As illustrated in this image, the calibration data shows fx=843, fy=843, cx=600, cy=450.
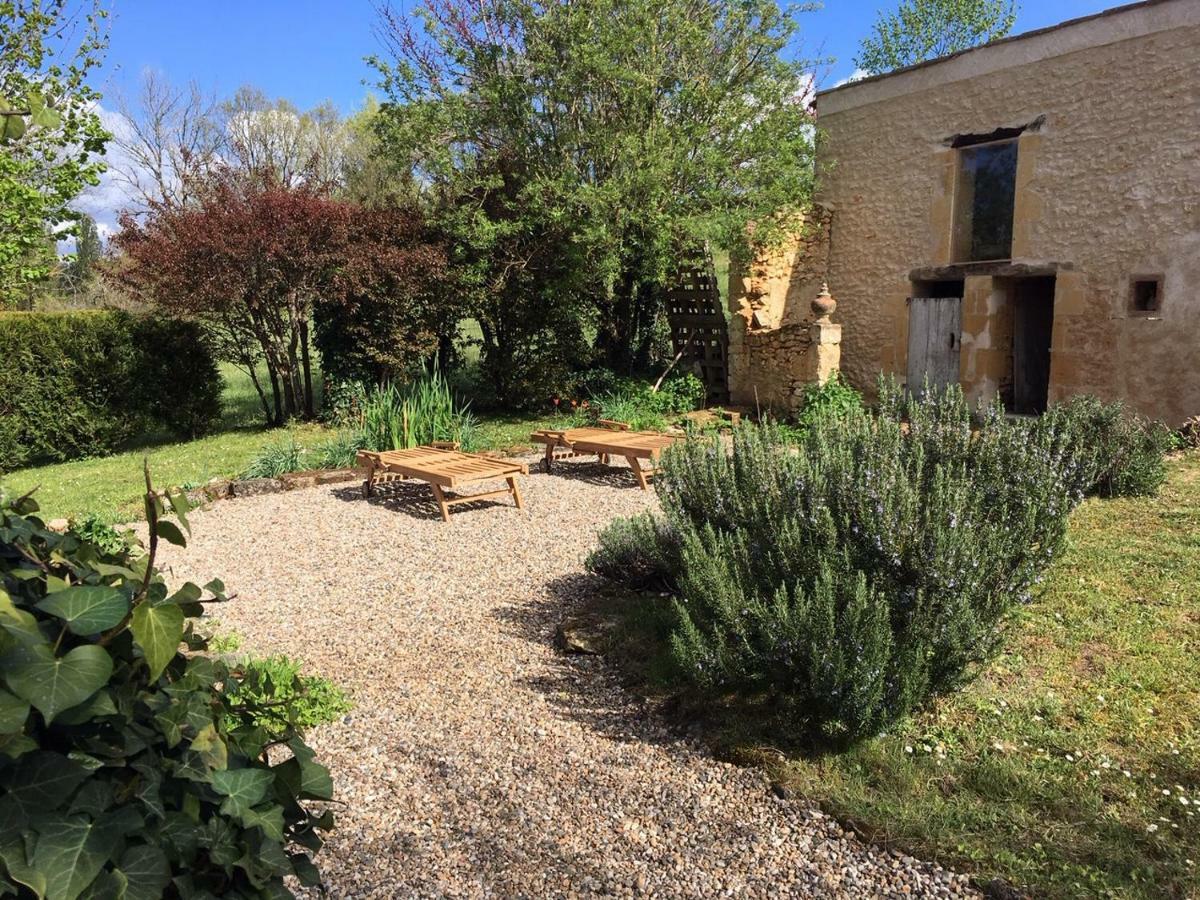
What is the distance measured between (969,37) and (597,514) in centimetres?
2170

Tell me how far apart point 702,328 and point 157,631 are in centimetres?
1150

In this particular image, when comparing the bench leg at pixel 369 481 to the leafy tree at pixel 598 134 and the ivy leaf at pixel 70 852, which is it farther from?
the ivy leaf at pixel 70 852

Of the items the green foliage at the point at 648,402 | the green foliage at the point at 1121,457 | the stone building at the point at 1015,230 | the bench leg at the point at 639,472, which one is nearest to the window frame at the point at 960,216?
the stone building at the point at 1015,230

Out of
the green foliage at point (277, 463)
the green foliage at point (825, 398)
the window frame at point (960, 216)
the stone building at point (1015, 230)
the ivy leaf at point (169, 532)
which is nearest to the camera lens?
the ivy leaf at point (169, 532)

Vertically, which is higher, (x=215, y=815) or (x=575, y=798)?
(x=215, y=815)

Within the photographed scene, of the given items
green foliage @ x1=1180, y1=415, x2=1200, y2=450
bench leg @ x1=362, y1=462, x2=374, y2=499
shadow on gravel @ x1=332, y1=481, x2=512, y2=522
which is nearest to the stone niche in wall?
green foliage @ x1=1180, y1=415, x2=1200, y2=450

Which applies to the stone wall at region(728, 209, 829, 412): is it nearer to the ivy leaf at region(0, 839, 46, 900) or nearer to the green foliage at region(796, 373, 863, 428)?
the green foliage at region(796, 373, 863, 428)

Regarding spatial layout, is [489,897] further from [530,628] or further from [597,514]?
[597,514]

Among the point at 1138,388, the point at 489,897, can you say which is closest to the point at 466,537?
the point at 489,897

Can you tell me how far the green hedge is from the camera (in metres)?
9.30

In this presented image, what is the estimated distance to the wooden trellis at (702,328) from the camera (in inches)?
469

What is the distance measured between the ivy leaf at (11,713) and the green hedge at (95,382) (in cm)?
1020

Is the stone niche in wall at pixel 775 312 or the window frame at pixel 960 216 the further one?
the stone niche in wall at pixel 775 312

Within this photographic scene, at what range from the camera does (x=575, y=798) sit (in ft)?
9.21
